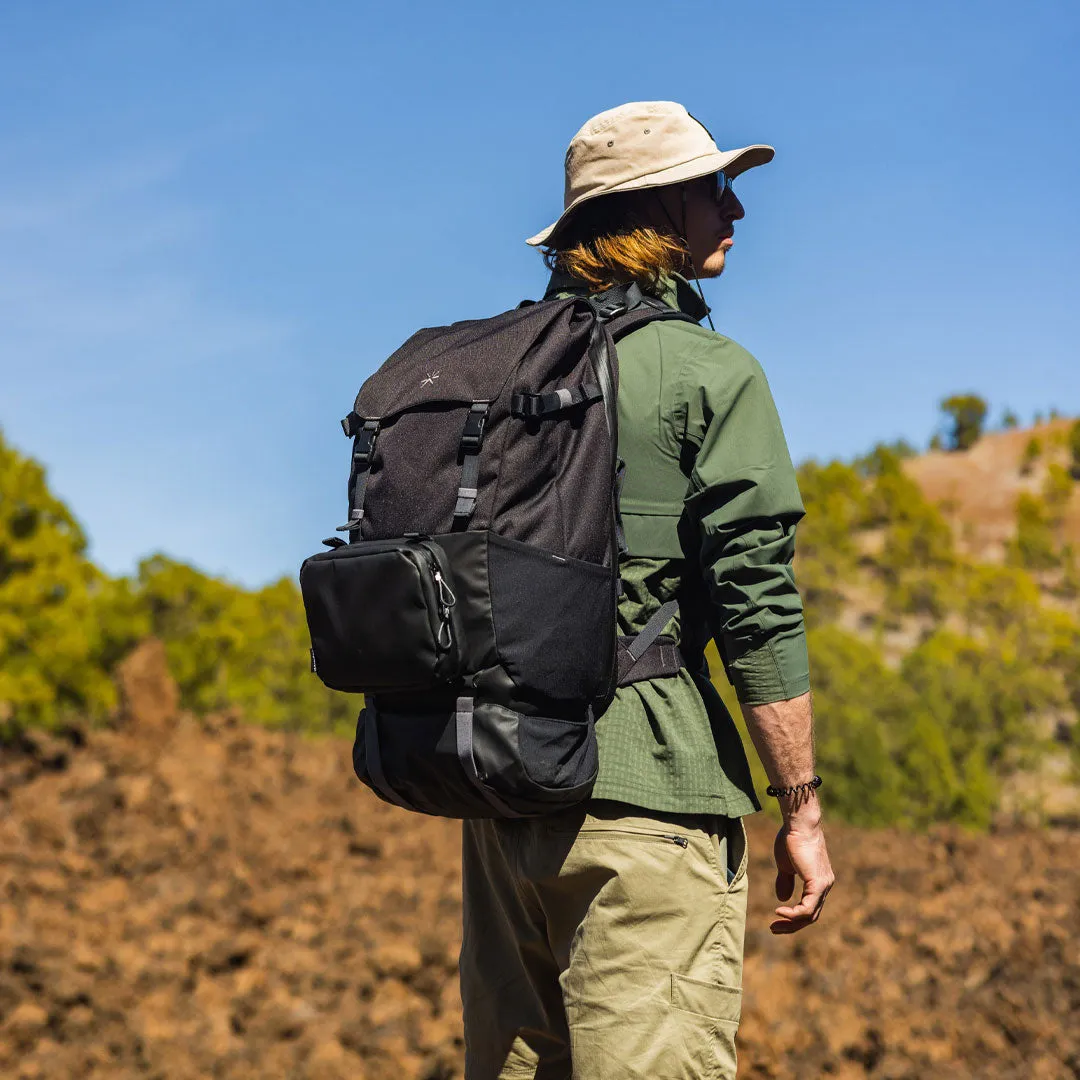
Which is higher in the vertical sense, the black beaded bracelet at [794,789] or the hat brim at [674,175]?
the hat brim at [674,175]

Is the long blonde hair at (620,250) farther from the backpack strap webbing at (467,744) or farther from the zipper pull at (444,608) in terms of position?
the backpack strap webbing at (467,744)

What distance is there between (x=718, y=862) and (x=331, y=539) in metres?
0.87

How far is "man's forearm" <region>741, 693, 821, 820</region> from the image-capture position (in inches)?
88.1

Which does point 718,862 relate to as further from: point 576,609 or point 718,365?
point 718,365

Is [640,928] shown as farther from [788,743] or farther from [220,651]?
[220,651]

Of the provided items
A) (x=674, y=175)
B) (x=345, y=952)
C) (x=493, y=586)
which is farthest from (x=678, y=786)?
(x=345, y=952)

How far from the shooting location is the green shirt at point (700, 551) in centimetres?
222

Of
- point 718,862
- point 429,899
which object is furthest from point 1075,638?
point 718,862

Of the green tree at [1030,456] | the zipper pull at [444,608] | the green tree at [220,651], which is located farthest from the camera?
the green tree at [1030,456]

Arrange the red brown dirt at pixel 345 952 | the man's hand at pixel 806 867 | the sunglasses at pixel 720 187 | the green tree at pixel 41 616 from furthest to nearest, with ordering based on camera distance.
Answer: the green tree at pixel 41 616
the red brown dirt at pixel 345 952
the sunglasses at pixel 720 187
the man's hand at pixel 806 867

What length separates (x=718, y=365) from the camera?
7.57 ft

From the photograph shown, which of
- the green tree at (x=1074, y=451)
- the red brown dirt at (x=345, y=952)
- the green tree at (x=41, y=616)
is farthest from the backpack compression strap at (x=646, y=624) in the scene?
the green tree at (x=1074, y=451)

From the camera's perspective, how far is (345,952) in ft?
23.6

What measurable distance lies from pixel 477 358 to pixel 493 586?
0.40 m
